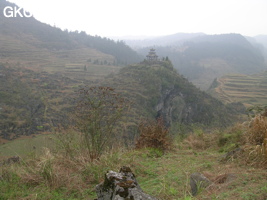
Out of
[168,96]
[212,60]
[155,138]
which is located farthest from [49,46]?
[212,60]

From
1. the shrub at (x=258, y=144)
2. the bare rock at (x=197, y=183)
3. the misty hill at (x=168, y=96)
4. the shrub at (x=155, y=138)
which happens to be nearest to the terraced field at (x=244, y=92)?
the misty hill at (x=168, y=96)

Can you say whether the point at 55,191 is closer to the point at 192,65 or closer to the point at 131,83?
the point at 131,83

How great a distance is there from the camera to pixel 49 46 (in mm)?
92625

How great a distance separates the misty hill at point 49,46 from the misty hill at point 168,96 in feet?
98.7

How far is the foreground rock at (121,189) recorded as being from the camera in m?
2.19

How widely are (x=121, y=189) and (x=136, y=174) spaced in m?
1.93

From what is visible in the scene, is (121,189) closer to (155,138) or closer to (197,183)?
(197,183)

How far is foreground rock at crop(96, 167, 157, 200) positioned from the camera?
7.18 feet

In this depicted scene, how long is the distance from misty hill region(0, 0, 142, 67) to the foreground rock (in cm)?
6799

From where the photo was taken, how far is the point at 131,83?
45.5 metres

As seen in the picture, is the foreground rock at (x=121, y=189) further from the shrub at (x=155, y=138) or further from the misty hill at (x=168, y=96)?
the misty hill at (x=168, y=96)

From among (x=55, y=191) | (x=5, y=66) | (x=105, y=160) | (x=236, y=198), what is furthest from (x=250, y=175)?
(x=5, y=66)

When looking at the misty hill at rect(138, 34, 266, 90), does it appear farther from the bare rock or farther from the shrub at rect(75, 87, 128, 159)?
the bare rock

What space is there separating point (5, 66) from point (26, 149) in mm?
49636
